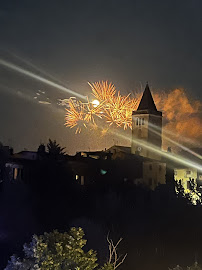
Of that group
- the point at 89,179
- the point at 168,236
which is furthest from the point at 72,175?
the point at 168,236

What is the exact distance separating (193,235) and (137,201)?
5305 millimetres

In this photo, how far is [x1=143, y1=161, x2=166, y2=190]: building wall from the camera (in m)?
41.1

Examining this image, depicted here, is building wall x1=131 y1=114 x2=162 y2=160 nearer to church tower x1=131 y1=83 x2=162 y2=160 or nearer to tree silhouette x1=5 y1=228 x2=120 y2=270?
church tower x1=131 y1=83 x2=162 y2=160

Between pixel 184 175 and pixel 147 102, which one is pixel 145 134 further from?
pixel 184 175

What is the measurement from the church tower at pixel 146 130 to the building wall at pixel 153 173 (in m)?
4.46

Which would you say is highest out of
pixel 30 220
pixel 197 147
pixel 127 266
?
pixel 197 147

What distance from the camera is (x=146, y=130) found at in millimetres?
49594

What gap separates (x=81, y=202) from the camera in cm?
2839

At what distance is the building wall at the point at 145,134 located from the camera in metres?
49.0

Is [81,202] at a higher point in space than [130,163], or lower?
lower

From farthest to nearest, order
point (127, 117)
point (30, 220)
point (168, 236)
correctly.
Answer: point (127, 117) < point (168, 236) < point (30, 220)

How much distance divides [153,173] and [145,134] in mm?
8409

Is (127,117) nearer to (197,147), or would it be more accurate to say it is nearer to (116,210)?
(197,147)

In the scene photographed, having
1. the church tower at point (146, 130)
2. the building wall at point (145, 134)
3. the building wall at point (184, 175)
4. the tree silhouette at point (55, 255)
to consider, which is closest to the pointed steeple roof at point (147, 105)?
the church tower at point (146, 130)
